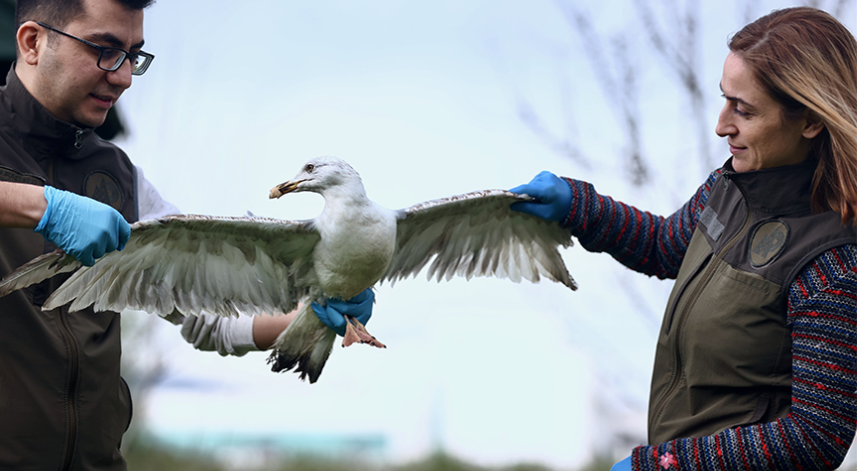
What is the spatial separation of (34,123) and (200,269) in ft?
2.77

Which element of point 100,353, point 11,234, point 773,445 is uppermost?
point 773,445

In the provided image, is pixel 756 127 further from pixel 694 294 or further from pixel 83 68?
pixel 83 68

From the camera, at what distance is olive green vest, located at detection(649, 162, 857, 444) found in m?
1.84

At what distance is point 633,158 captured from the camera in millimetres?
5598

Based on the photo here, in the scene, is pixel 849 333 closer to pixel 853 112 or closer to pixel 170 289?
pixel 853 112

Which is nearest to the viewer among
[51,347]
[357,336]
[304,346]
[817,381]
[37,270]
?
[817,381]

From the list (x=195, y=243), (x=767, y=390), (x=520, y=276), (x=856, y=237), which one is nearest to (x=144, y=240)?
(x=195, y=243)

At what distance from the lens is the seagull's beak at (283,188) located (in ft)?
9.18

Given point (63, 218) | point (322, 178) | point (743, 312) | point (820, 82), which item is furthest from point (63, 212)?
point (820, 82)

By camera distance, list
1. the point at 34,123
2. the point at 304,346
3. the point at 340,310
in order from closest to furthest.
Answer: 1. the point at 34,123
2. the point at 340,310
3. the point at 304,346

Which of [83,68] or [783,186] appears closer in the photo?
[783,186]

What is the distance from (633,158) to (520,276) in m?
2.84

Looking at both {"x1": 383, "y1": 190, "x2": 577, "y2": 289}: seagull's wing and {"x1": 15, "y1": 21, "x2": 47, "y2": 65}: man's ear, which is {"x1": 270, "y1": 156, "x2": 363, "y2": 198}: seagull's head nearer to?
{"x1": 383, "y1": 190, "x2": 577, "y2": 289}: seagull's wing

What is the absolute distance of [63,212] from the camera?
80.0 inches
